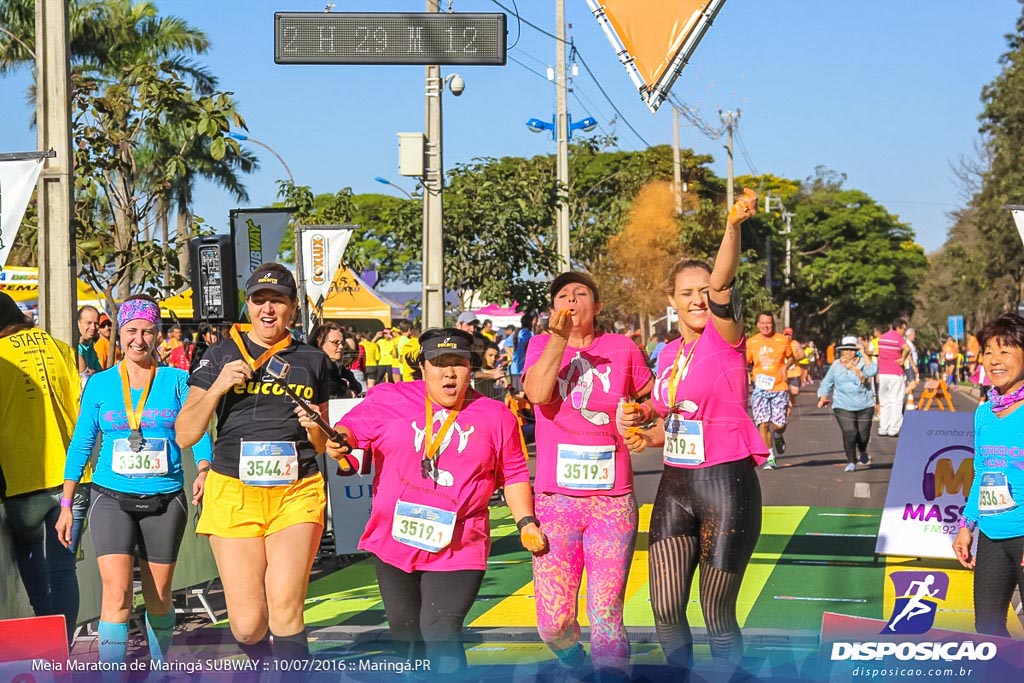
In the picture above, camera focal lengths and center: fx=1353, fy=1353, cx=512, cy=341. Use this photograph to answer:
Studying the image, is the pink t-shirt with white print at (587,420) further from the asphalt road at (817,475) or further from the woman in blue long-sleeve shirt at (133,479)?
the asphalt road at (817,475)

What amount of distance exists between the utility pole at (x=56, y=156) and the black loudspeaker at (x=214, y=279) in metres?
1.30

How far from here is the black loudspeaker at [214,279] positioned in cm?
970

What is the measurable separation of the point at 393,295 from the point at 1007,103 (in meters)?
44.6

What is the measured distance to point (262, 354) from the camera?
580 cm

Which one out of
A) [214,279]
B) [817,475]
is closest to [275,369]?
[214,279]

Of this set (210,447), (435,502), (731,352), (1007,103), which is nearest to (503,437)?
(435,502)

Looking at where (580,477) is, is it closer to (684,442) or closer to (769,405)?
(684,442)

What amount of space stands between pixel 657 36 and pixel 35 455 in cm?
369

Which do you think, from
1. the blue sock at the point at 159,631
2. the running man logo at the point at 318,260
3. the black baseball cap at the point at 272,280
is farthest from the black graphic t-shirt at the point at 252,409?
the running man logo at the point at 318,260

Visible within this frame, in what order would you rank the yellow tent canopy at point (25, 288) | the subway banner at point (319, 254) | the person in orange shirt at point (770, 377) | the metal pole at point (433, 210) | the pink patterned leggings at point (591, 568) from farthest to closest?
the yellow tent canopy at point (25, 288) → the person in orange shirt at point (770, 377) → the subway banner at point (319, 254) → the metal pole at point (433, 210) → the pink patterned leggings at point (591, 568)

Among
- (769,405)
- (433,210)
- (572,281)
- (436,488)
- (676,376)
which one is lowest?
(769,405)

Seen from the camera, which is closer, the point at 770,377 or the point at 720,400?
the point at 720,400

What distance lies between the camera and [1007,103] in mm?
8188

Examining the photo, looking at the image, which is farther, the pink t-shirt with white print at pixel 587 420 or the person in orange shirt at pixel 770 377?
the person in orange shirt at pixel 770 377
